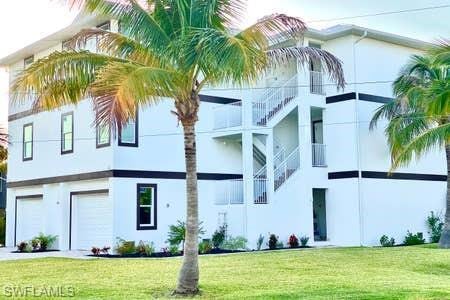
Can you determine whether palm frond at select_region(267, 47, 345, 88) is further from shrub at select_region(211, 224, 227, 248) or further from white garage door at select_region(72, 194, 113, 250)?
shrub at select_region(211, 224, 227, 248)

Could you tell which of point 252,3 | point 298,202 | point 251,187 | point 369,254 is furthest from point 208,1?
point 298,202

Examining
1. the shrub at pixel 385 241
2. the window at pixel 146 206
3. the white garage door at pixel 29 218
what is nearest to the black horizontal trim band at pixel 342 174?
the shrub at pixel 385 241

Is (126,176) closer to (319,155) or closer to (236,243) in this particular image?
(236,243)

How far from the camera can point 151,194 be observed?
24.6m

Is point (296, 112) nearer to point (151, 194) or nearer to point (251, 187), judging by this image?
point (251, 187)

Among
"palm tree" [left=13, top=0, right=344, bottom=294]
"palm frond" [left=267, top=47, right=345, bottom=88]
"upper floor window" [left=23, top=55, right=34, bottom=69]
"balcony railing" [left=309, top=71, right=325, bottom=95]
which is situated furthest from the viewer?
"upper floor window" [left=23, top=55, right=34, bottom=69]

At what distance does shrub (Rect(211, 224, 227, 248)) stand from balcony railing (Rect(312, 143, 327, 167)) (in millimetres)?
4866

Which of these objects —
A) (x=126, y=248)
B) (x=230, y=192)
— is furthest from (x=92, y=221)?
(x=230, y=192)

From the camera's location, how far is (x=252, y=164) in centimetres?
2533

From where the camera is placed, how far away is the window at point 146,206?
79.4ft

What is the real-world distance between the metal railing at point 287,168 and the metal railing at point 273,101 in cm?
191

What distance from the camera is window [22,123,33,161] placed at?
29.0 meters

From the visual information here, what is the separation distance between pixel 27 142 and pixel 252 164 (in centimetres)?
1107

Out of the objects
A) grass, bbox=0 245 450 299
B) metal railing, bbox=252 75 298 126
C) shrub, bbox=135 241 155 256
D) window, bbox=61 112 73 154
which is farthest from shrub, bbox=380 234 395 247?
window, bbox=61 112 73 154
